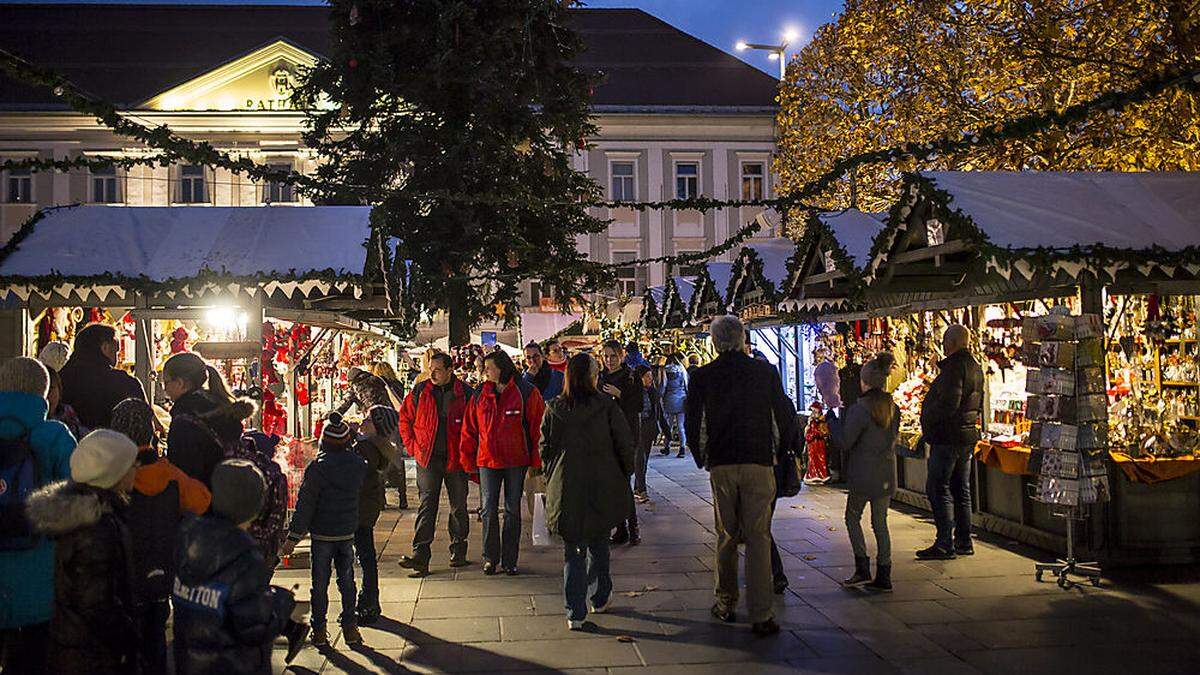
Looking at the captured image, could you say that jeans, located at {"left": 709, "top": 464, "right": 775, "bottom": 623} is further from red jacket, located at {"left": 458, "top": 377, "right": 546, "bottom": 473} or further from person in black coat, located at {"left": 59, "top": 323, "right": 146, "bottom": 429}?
person in black coat, located at {"left": 59, "top": 323, "right": 146, "bottom": 429}

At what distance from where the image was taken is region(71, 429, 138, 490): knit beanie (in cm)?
421

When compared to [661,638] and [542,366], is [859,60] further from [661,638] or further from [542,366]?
[661,638]

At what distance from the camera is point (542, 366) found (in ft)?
36.6

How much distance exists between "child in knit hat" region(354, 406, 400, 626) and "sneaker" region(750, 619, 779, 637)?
8.52 ft

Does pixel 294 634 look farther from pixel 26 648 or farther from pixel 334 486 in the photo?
pixel 334 486

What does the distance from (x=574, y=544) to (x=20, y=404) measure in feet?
11.6

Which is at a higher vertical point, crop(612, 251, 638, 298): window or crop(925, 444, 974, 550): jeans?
crop(612, 251, 638, 298): window

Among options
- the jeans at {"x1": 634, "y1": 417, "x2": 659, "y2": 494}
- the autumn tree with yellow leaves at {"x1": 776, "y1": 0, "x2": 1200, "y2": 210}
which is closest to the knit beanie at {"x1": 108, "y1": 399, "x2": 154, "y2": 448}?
the jeans at {"x1": 634, "y1": 417, "x2": 659, "y2": 494}

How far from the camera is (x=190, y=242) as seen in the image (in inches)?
366

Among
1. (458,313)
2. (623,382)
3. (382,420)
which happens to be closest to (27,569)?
(382,420)

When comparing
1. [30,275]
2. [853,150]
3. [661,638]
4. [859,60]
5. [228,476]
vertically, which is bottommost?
[661,638]

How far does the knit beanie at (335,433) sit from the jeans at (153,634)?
162 cm

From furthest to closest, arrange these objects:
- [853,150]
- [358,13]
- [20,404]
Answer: [853,150]
[358,13]
[20,404]

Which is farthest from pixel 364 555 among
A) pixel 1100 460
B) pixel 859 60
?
pixel 859 60
